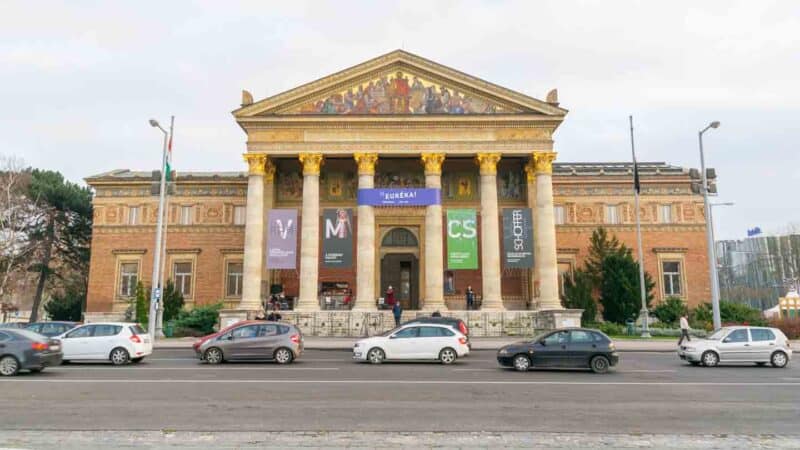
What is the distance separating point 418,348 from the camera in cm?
2012

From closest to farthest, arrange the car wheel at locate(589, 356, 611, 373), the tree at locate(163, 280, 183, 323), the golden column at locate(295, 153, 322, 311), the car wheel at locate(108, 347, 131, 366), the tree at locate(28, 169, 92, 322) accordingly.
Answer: the car wheel at locate(589, 356, 611, 373) → the car wheel at locate(108, 347, 131, 366) → the golden column at locate(295, 153, 322, 311) → the tree at locate(163, 280, 183, 323) → the tree at locate(28, 169, 92, 322)

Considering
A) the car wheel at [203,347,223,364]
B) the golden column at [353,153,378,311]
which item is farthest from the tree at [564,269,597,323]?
the car wheel at [203,347,223,364]

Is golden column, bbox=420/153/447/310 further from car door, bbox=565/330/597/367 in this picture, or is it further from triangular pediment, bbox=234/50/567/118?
car door, bbox=565/330/597/367

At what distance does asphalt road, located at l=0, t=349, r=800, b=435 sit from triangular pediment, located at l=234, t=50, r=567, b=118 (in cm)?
2162

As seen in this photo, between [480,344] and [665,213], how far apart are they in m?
23.3

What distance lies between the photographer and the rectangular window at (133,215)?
44406 mm

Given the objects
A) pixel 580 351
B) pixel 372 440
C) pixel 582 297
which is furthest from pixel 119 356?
pixel 582 297

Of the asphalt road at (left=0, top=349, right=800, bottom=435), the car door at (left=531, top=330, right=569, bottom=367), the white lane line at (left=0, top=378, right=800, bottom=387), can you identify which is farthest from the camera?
the car door at (left=531, top=330, right=569, bottom=367)

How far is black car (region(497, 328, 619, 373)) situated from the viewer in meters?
17.8

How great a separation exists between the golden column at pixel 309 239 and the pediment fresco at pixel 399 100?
11.3ft

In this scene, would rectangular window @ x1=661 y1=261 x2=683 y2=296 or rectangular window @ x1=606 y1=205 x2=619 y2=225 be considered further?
rectangular window @ x1=606 y1=205 x2=619 y2=225

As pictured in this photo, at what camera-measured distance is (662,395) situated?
42.6 ft

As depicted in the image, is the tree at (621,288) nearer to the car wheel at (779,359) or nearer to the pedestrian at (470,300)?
the pedestrian at (470,300)

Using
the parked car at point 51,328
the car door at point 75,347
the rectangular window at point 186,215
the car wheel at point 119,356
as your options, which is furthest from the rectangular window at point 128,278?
the car wheel at point 119,356
